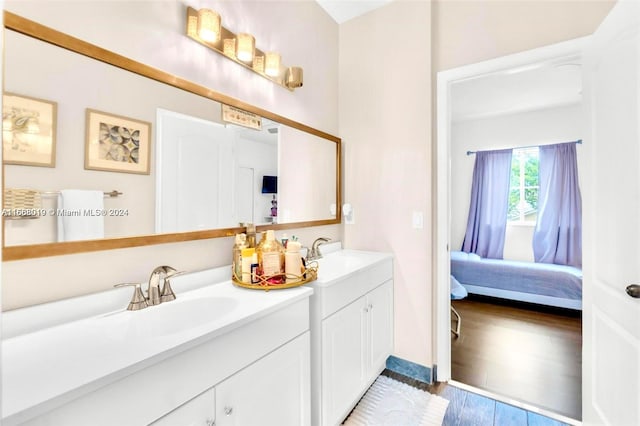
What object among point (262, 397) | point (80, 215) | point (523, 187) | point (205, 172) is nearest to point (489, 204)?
point (523, 187)

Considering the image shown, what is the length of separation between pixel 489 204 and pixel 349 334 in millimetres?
3659

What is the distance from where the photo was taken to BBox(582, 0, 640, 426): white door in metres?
1.22

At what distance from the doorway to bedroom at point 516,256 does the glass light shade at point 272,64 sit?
111 cm

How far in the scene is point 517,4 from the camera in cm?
188

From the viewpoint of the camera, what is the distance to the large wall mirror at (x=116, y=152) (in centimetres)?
99

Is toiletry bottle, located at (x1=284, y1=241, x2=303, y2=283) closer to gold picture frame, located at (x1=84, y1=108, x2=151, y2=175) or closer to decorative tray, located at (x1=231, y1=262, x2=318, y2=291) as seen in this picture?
decorative tray, located at (x1=231, y1=262, x2=318, y2=291)

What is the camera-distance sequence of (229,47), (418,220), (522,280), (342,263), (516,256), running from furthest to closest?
(516,256), (522,280), (418,220), (342,263), (229,47)

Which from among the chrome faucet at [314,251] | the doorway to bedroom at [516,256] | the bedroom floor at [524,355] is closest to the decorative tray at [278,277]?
Result: the chrome faucet at [314,251]

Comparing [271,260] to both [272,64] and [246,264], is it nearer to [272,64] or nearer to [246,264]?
[246,264]

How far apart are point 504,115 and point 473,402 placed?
389cm

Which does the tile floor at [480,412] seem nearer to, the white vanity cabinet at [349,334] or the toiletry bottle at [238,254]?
the white vanity cabinet at [349,334]

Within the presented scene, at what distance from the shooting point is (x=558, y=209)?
399 centimetres

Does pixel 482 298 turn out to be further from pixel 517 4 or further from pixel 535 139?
pixel 517 4

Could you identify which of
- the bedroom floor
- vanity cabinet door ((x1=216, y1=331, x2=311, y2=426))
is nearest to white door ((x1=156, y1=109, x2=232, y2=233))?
vanity cabinet door ((x1=216, y1=331, x2=311, y2=426))
